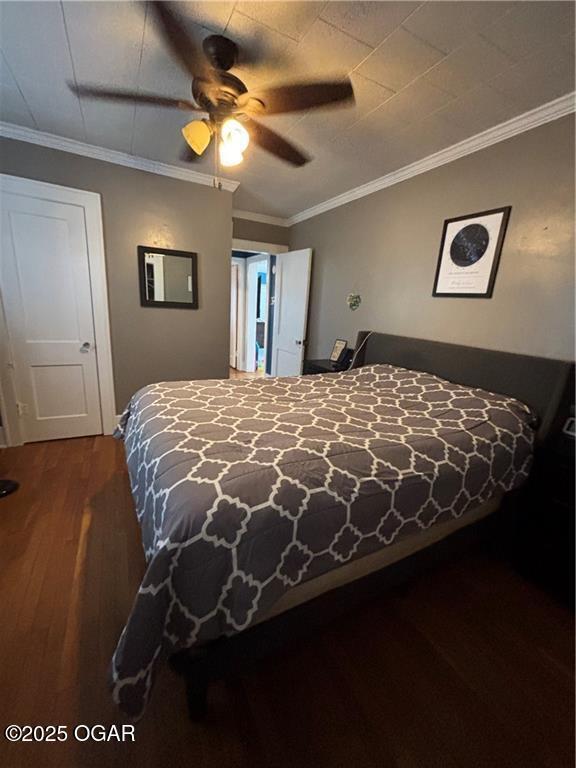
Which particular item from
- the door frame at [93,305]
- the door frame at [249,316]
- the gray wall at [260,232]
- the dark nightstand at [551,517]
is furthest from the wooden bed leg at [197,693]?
the door frame at [249,316]

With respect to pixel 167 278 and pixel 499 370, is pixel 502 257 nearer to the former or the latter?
pixel 499 370

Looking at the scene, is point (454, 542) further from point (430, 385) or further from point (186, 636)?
point (186, 636)

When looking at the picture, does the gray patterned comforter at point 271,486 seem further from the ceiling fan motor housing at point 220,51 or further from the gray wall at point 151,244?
the ceiling fan motor housing at point 220,51

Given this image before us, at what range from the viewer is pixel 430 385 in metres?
2.09

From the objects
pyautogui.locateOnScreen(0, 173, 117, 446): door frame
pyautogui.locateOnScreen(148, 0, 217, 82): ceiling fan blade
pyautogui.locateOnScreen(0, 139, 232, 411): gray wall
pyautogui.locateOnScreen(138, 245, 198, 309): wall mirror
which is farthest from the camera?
pyautogui.locateOnScreen(138, 245, 198, 309): wall mirror

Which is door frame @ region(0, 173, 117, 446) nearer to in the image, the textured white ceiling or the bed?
the textured white ceiling

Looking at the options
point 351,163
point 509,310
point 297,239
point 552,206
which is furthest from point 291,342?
point 552,206

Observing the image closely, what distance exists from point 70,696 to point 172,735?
0.40 meters

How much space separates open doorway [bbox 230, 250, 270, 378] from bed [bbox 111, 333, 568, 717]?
12.8ft

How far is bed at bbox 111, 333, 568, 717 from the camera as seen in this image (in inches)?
34.4

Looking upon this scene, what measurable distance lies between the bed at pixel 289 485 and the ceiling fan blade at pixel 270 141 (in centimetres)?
151

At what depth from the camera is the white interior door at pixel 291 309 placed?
3.80 m

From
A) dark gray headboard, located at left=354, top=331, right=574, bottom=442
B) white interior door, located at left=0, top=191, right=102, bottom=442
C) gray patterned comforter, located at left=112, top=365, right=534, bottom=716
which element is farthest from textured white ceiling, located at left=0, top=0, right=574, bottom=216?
gray patterned comforter, located at left=112, top=365, right=534, bottom=716

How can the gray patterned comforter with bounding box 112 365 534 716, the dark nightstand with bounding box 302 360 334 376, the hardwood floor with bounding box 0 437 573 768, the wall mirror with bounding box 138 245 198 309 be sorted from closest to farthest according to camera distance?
the gray patterned comforter with bounding box 112 365 534 716 → the hardwood floor with bounding box 0 437 573 768 → the wall mirror with bounding box 138 245 198 309 → the dark nightstand with bounding box 302 360 334 376
